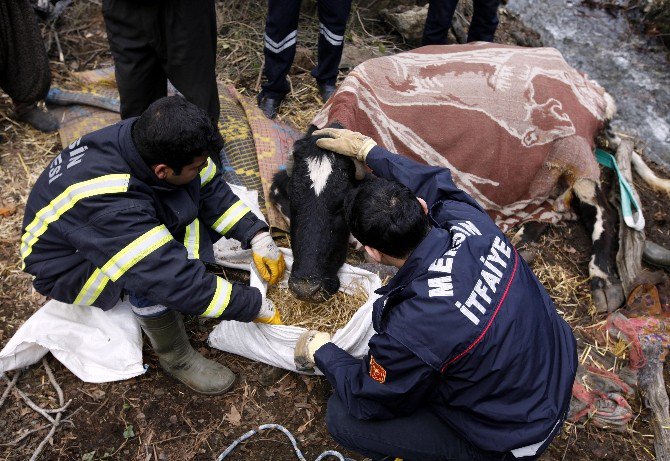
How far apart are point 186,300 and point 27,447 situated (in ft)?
4.02

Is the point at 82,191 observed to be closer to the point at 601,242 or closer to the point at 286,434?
the point at 286,434

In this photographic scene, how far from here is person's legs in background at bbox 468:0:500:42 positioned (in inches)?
219

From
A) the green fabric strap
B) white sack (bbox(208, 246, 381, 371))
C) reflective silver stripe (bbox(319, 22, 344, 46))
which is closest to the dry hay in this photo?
white sack (bbox(208, 246, 381, 371))

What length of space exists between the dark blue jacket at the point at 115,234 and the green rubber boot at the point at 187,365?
0.36 meters

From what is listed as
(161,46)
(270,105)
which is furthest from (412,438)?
(270,105)

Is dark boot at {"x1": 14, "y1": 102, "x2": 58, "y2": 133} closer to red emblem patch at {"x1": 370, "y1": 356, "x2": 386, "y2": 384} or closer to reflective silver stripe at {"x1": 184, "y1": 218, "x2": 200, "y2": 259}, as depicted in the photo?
reflective silver stripe at {"x1": 184, "y1": 218, "x2": 200, "y2": 259}

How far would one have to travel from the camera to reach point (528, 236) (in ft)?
14.4

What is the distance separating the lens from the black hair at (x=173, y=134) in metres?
2.32

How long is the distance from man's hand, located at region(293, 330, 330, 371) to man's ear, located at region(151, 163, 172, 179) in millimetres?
1042

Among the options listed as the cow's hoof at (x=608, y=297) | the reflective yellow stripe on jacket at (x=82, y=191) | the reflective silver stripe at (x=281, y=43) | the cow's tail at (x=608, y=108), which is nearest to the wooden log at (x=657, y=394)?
the cow's hoof at (x=608, y=297)

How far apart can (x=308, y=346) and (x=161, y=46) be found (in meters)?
2.31

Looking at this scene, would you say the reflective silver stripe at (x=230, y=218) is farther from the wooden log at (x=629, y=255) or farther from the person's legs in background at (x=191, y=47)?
the wooden log at (x=629, y=255)

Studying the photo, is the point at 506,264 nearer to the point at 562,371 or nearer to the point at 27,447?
the point at 562,371

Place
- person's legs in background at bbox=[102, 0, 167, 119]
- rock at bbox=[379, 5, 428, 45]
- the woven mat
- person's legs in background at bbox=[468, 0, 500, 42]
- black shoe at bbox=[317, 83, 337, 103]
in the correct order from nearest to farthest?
person's legs in background at bbox=[102, 0, 167, 119], the woven mat, black shoe at bbox=[317, 83, 337, 103], person's legs in background at bbox=[468, 0, 500, 42], rock at bbox=[379, 5, 428, 45]
